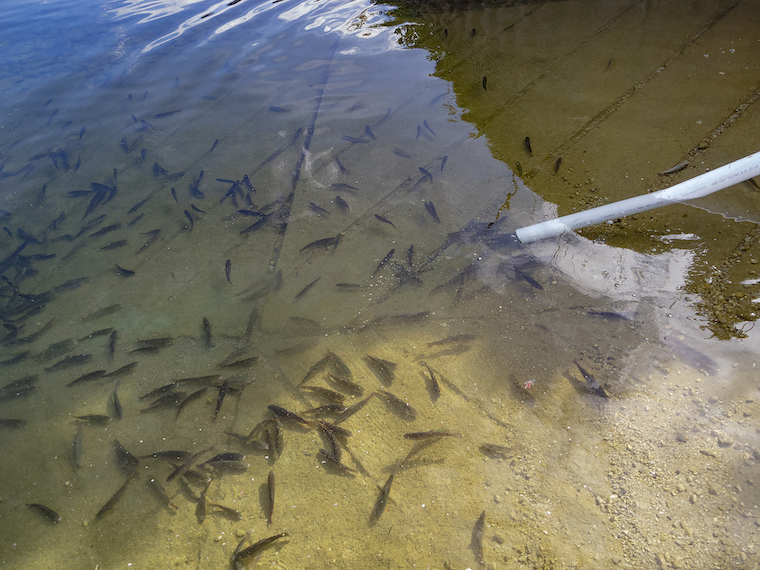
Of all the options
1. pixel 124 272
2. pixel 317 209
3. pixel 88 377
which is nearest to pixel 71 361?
pixel 88 377

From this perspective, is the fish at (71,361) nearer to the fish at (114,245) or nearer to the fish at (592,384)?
the fish at (114,245)

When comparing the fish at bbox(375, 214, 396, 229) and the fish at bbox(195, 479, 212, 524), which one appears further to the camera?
the fish at bbox(375, 214, 396, 229)

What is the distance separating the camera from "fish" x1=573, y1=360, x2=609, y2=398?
3344 mm

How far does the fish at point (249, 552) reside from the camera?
298 cm

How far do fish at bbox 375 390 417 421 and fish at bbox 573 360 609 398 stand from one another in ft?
4.88

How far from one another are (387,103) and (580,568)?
260 inches

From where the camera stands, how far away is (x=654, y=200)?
4047 millimetres

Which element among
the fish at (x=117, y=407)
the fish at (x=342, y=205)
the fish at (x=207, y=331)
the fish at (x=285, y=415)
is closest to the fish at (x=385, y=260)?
the fish at (x=342, y=205)

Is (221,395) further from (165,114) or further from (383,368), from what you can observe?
(165,114)

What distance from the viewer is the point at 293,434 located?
11.9 feet

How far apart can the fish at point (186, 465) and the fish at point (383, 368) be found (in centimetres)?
161

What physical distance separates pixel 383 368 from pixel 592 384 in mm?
1822

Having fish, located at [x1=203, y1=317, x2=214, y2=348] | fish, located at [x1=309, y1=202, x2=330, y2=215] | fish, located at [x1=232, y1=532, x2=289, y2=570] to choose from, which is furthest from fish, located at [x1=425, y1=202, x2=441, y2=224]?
fish, located at [x1=232, y1=532, x2=289, y2=570]

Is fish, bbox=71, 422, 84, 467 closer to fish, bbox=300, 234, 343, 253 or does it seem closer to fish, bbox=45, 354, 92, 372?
fish, bbox=45, 354, 92, 372
